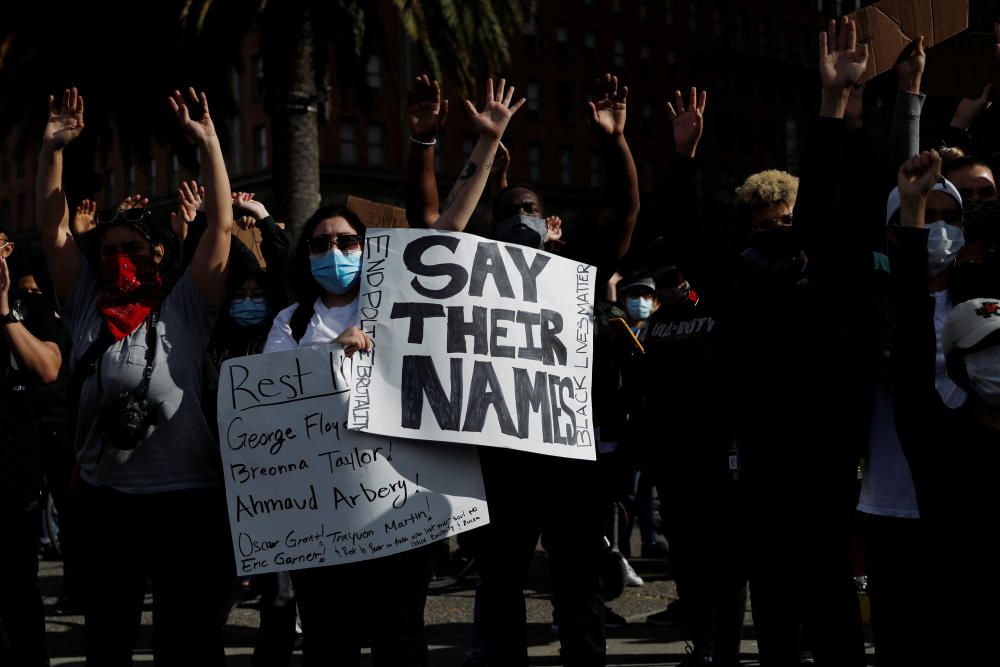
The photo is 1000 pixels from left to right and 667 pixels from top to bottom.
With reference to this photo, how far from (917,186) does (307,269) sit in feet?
6.30

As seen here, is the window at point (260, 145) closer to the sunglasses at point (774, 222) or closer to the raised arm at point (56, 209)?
the raised arm at point (56, 209)

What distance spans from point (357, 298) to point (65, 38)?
32.6ft

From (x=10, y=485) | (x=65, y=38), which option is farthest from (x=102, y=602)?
(x=65, y=38)

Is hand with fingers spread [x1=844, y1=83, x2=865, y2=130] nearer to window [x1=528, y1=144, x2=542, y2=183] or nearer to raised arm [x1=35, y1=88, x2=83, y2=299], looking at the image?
raised arm [x1=35, y1=88, x2=83, y2=299]

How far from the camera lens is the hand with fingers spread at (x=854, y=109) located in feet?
11.6

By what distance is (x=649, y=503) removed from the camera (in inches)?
348

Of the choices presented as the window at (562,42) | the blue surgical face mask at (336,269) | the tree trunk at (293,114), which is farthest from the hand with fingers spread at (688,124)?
the window at (562,42)

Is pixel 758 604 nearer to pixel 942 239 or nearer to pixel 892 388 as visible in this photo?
pixel 892 388

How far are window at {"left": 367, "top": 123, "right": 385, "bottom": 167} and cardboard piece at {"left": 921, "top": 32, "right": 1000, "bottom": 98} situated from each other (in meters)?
39.5

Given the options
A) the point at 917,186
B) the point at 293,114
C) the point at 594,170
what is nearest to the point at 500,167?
the point at 917,186

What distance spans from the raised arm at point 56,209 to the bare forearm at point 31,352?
0.36 metres

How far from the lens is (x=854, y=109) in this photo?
142 inches

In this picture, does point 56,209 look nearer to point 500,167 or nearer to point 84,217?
point 84,217


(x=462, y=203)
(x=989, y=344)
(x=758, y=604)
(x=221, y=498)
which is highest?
(x=462, y=203)
